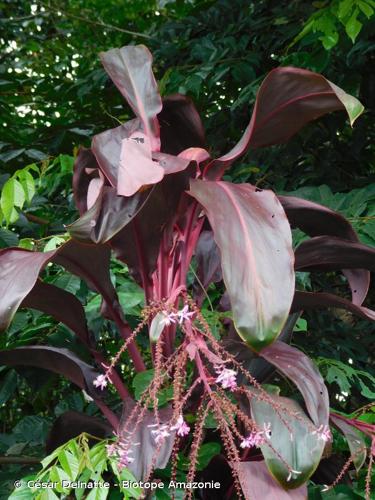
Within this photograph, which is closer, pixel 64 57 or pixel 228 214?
pixel 228 214

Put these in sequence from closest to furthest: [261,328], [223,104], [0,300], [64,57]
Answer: [261,328]
[0,300]
[223,104]
[64,57]

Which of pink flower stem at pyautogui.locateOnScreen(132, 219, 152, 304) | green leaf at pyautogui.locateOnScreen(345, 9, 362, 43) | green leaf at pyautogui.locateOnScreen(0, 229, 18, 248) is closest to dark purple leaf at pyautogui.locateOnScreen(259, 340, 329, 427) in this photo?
pink flower stem at pyautogui.locateOnScreen(132, 219, 152, 304)

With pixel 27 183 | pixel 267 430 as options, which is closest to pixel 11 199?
pixel 27 183

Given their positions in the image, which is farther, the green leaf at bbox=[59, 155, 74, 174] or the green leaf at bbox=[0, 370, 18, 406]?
the green leaf at bbox=[59, 155, 74, 174]

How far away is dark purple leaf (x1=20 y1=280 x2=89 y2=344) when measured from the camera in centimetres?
107

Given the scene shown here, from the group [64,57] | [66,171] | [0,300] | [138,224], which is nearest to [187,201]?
[138,224]

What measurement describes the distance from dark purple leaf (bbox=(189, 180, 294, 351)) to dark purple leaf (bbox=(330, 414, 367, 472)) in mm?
329

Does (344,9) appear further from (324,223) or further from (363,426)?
(363,426)

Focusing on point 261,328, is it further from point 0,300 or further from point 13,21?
point 13,21

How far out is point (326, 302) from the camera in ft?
3.56

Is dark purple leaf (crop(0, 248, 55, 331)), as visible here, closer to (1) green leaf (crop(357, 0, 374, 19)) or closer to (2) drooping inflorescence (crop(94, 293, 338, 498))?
(2) drooping inflorescence (crop(94, 293, 338, 498))

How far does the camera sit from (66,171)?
1.65m

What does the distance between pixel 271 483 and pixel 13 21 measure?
253 centimetres

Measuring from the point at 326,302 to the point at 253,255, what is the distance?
0.96ft
